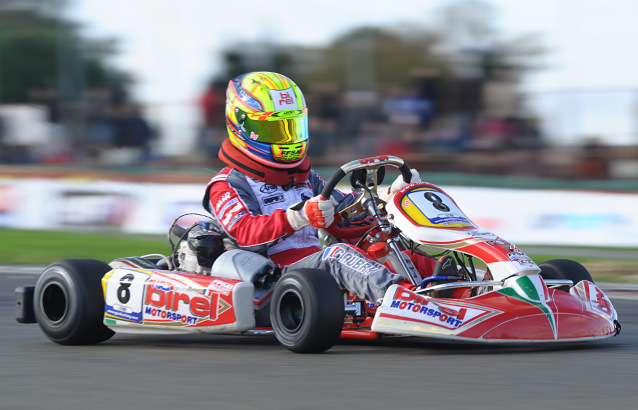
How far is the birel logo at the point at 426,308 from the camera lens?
505 cm

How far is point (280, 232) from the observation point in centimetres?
576

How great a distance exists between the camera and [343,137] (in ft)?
46.9

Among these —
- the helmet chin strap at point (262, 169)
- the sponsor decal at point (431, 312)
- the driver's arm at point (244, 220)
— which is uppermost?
the helmet chin strap at point (262, 169)

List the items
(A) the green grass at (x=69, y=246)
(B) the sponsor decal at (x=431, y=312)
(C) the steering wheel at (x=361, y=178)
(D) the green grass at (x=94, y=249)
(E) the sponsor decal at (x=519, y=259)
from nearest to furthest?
(B) the sponsor decal at (x=431, y=312) → (E) the sponsor decal at (x=519, y=259) → (C) the steering wheel at (x=361, y=178) → (D) the green grass at (x=94, y=249) → (A) the green grass at (x=69, y=246)

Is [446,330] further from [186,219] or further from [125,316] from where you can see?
[186,219]

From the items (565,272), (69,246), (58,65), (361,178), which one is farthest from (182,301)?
(58,65)

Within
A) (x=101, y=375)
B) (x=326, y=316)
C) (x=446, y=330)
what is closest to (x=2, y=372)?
(x=101, y=375)

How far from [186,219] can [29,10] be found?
656 inches

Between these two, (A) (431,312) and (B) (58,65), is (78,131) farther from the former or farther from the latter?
(A) (431,312)

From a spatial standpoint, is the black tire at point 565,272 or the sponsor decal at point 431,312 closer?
the sponsor decal at point 431,312

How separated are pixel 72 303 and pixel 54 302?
11.1 inches

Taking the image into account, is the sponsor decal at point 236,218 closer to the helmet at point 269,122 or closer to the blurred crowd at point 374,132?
the helmet at point 269,122

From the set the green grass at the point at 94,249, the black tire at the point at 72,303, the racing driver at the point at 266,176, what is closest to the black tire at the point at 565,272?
the racing driver at the point at 266,176

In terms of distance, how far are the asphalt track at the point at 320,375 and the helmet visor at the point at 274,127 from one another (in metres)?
1.16
